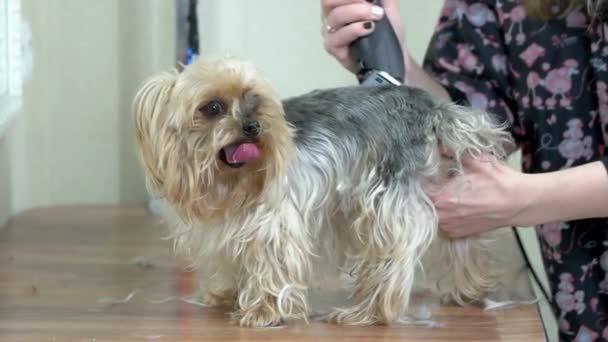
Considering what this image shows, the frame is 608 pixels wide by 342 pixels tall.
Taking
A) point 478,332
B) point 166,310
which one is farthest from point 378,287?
point 166,310

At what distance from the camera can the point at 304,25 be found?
5.87ft

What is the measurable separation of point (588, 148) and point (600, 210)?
0.10 metres

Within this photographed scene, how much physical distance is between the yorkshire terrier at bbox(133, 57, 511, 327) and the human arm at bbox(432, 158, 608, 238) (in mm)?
→ 19

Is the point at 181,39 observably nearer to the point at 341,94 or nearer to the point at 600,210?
the point at 341,94

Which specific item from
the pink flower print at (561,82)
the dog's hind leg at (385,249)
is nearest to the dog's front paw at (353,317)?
the dog's hind leg at (385,249)

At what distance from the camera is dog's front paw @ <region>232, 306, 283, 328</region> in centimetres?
90

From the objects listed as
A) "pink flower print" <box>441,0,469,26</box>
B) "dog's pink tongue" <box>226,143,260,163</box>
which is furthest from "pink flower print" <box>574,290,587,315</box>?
"dog's pink tongue" <box>226,143,260,163</box>

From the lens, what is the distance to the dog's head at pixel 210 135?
844 mm

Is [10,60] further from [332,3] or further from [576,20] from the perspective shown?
[576,20]

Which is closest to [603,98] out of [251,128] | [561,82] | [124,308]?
[561,82]

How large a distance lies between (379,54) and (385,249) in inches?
8.3

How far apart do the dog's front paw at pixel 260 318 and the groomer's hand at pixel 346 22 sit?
0.29 metres

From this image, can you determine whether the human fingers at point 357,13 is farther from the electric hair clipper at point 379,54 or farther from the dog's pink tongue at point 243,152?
the dog's pink tongue at point 243,152

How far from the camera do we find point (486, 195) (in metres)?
0.99
